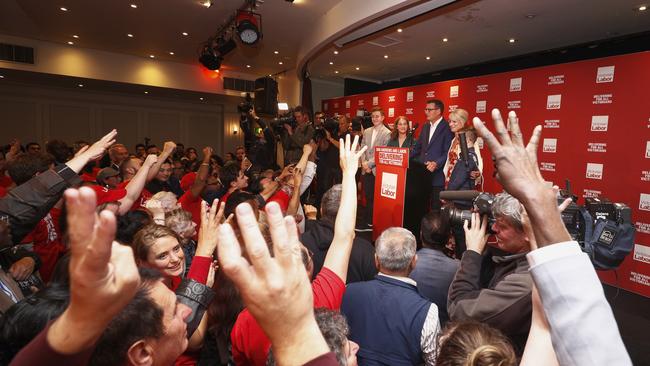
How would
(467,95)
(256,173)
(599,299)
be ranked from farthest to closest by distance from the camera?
(467,95) < (256,173) < (599,299)

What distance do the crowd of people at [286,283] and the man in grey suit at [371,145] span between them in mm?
2417

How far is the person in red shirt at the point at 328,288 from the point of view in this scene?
1040mm

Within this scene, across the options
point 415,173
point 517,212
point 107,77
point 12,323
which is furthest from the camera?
point 107,77

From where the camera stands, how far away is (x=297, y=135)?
195 inches

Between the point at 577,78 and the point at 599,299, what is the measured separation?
202 inches

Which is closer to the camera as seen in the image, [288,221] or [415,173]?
[288,221]

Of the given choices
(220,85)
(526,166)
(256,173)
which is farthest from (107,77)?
(526,166)

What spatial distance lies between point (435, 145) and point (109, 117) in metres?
10.9

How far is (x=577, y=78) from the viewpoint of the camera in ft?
14.9

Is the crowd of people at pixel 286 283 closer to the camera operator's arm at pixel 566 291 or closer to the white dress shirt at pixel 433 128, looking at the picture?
the camera operator's arm at pixel 566 291

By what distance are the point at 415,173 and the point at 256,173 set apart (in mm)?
1897

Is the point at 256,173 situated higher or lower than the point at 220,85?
lower

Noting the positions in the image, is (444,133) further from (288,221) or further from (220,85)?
(220,85)

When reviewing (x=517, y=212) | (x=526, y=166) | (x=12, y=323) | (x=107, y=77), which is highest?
(x=107, y=77)
